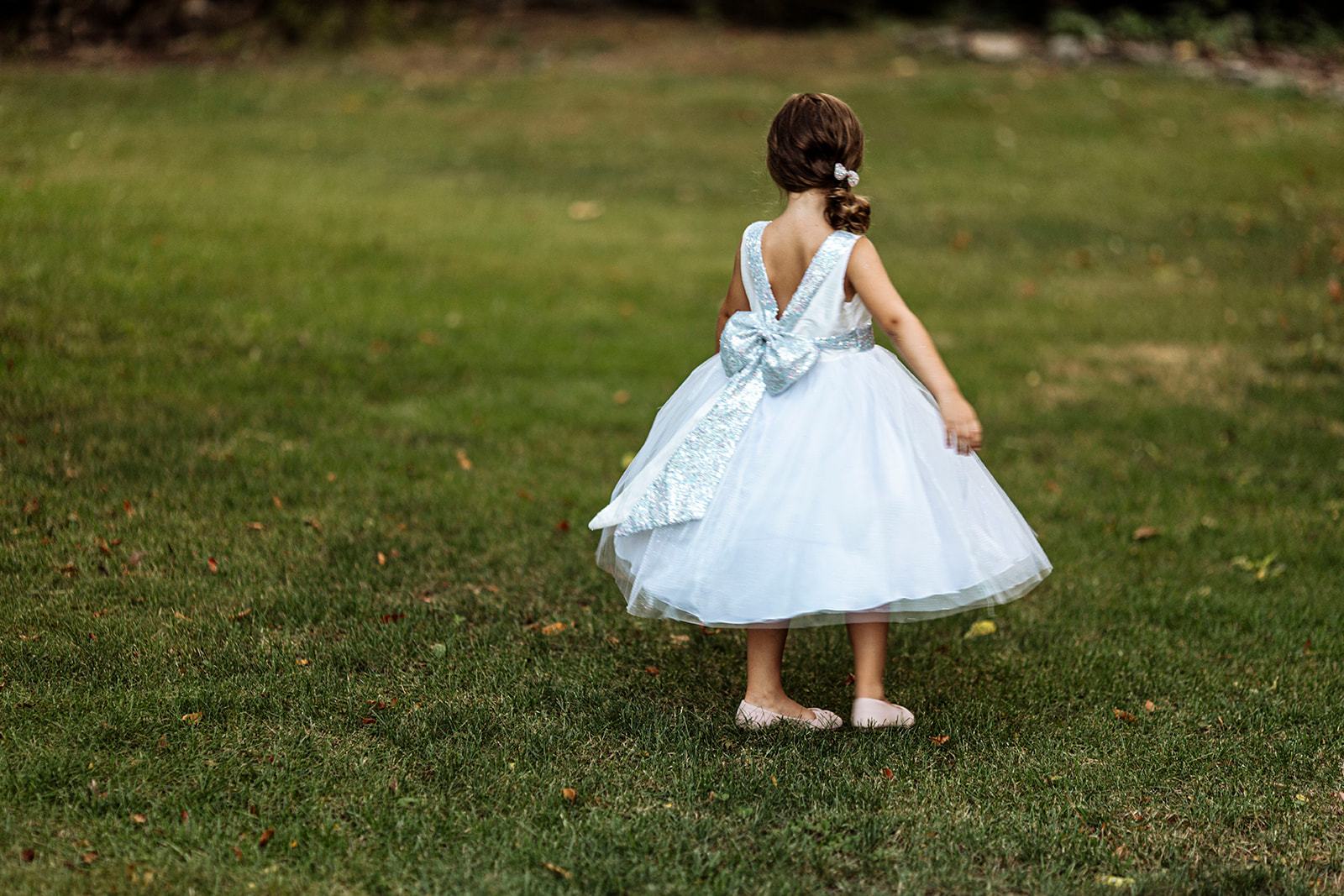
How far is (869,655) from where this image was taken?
12.3ft

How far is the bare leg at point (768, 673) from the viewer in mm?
3764

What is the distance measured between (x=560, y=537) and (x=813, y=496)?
6.80 feet

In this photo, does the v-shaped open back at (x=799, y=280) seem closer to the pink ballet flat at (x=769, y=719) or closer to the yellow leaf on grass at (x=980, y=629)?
the pink ballet flat at (x=769, y=719)

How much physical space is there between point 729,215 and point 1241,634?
25.2 ft

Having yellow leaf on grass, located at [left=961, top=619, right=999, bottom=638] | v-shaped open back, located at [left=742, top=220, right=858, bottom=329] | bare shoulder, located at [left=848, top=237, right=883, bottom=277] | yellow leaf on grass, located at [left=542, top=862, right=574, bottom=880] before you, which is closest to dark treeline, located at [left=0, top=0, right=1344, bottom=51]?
yellow leaf on grass, located at [left=961, top=619, right=999, bottom=638]

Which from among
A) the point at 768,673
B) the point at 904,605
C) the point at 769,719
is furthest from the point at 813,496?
the point at 769,719

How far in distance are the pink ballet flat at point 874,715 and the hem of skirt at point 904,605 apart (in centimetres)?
25

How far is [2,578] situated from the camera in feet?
14.7

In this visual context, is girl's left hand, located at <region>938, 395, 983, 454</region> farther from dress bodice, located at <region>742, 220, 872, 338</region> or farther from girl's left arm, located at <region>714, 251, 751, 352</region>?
girl's left arm, located at <region>714, 251, 751, 352</region>

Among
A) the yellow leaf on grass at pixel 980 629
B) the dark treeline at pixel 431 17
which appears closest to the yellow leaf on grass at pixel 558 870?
the yellow leaf on grass at pixel 980 629

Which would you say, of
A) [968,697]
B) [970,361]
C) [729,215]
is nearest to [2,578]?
[968,697]

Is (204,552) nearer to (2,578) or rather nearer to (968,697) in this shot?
(2,578)

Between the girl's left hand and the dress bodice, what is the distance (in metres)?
0.35

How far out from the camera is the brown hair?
356 centimetres
